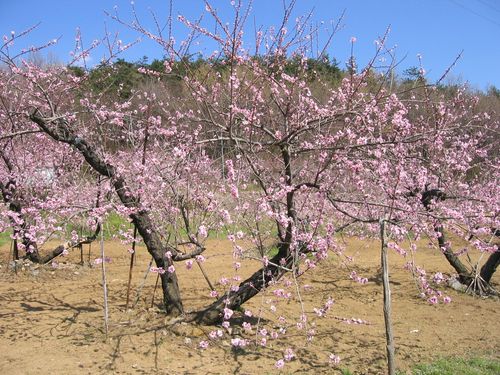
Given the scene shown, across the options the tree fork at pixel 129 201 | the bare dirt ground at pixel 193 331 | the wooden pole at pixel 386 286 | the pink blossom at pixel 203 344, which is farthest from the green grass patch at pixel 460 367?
the tree fork at pixel 129 201

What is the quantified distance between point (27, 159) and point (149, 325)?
4496mm

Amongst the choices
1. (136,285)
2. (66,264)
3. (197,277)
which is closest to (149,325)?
(136,285)

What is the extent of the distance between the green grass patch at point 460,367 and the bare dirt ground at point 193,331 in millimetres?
143

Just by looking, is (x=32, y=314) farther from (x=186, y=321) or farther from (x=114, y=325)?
(x=186, y=321)

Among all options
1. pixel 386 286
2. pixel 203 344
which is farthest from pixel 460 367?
pixel 203 344

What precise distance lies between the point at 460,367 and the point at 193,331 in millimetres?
2401

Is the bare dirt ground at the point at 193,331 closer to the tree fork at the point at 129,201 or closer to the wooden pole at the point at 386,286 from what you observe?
the tree fork at the point at 129,201

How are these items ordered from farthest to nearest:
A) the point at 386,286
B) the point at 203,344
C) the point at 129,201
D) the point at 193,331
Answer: the point at 129,201, the point at 193,331, the point at 203,344, the point at 386,286

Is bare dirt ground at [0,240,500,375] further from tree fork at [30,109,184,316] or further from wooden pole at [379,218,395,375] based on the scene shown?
wooden pole at [379,218,395,375]

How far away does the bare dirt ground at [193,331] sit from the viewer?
390 cm

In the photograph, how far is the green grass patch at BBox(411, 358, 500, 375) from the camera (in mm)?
3959

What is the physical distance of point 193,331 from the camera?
447 cm

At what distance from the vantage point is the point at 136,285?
6238 mm

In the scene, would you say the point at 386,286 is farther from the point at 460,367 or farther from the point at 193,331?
the point at 193,331
